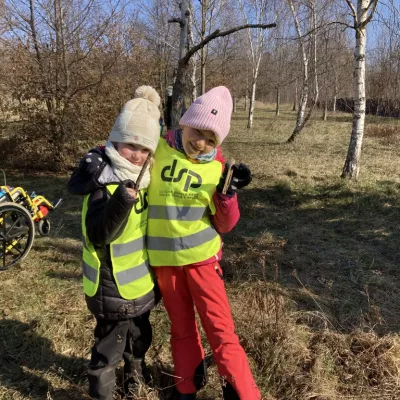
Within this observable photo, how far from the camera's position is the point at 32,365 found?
7.95 ft

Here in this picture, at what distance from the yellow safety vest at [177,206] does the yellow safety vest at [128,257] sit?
5 centimetres

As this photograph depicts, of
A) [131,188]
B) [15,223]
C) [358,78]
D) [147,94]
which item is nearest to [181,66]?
[358,78]

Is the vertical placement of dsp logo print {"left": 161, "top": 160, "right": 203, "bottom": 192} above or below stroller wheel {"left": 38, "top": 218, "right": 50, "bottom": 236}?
above

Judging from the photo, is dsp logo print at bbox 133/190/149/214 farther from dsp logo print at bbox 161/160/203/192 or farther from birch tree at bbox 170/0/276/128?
birch tree at bbox 170/0/276/128

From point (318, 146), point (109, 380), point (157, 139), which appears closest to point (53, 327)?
point (109, 380)

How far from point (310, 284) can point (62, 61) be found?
631 cm

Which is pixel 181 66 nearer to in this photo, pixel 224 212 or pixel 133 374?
pixel 224 212

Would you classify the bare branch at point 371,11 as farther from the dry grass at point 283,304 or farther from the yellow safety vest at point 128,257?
the yellow safety vest at point 128,257

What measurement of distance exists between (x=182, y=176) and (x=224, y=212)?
0.26 meters

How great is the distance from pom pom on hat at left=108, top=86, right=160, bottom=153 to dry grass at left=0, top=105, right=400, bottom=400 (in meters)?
1.26

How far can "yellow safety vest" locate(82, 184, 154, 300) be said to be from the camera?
1693 mm

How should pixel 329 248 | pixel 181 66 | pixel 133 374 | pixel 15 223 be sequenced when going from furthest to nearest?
pixel 181 66, pixel 329 248, pixel 15 223, pixel 133 374

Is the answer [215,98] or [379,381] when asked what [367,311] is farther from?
[215,98]

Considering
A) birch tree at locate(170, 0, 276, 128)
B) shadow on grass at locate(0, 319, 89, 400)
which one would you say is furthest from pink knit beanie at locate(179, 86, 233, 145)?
birch tree at locate(170, 0, 276, 128)
